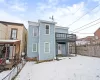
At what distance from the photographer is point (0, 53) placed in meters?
12.7

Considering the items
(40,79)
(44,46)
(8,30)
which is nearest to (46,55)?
(44,46)

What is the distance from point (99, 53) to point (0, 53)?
13.9 metres

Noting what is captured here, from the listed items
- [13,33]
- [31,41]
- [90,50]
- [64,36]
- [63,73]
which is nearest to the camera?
[63,73]

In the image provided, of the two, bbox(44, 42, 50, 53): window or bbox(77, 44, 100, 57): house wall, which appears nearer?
bbox(44, 42, 50, 53): window

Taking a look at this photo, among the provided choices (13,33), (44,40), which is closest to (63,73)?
(44,40)

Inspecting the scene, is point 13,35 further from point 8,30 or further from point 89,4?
point 89,4

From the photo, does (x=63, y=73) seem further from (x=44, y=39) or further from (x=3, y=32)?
(x=3, y=32)

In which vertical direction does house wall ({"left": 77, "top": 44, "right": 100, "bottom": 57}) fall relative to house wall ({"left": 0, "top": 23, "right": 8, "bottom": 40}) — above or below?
below

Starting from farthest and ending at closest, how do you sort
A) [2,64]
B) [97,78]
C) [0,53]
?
[0,53], [2,64], [97,78]

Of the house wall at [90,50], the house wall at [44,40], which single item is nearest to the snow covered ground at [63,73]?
the house wall at [44,40]

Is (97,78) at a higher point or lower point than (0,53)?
lower

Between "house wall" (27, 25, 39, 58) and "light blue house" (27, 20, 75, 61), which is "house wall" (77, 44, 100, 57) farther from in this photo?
"house wall" (27, 25, 39, 58)

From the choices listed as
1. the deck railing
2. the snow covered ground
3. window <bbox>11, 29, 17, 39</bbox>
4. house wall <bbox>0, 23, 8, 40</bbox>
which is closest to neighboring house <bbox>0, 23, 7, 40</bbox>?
house wall <bbox>0, 23, 8, 40</bbox>

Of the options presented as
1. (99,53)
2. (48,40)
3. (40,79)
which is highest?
(48,40)
